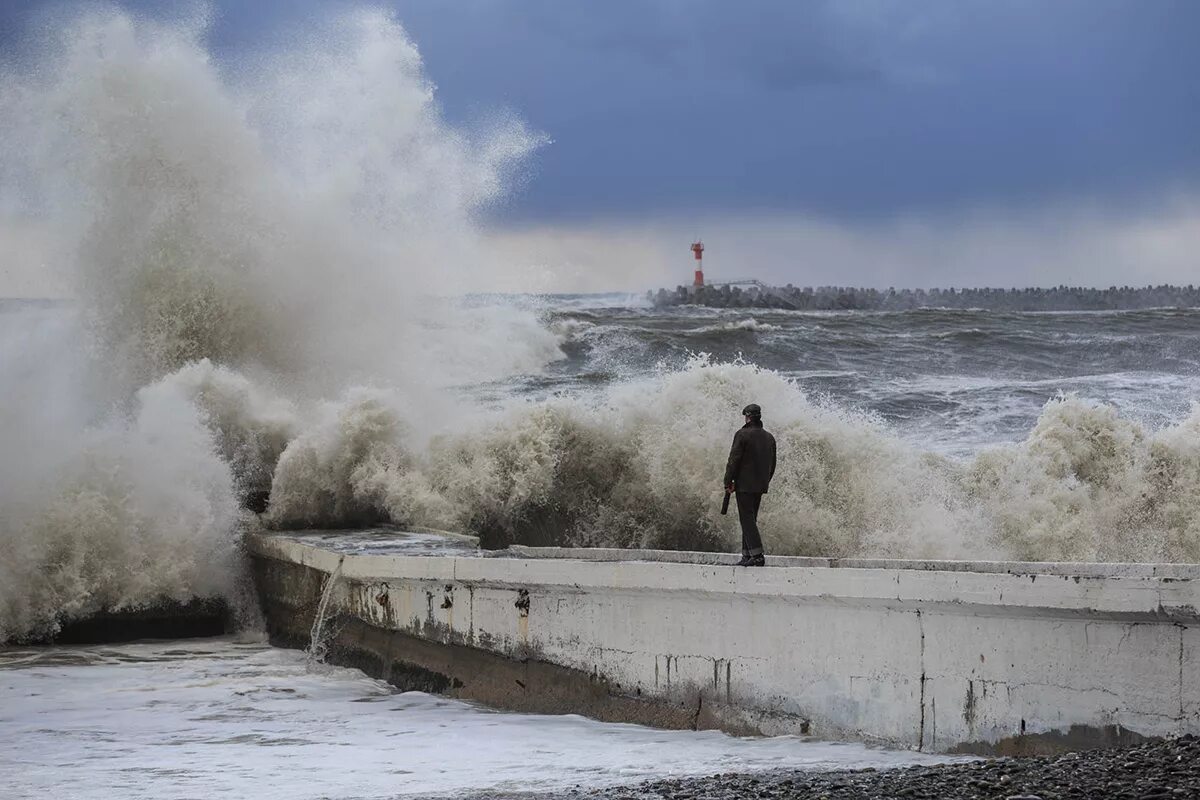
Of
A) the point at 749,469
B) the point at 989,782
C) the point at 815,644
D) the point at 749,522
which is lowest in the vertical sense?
the point at 989,782

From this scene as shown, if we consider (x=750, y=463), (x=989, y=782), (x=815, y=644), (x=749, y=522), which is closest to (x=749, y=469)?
(x=750, y=463)

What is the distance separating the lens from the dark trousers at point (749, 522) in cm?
760

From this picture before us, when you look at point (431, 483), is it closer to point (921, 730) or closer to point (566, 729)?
point (566, 729)

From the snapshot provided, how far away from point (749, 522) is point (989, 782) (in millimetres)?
2748

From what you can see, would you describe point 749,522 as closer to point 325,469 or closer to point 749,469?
point 749,469

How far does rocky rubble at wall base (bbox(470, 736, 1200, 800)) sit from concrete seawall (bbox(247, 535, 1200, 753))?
1.17ft

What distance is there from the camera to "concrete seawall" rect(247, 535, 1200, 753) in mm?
5777

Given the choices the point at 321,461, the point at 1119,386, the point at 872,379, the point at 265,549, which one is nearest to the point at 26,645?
the point at 265,549

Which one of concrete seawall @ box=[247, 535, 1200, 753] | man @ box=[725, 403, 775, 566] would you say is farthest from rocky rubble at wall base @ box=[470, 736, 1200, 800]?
man @ box=[725, 403, 775, 566]

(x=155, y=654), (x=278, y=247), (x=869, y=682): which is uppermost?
(x=278, y=247)

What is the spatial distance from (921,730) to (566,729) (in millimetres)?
1989

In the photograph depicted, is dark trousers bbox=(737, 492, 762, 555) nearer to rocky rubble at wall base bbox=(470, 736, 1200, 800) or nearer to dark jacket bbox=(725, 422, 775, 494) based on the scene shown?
dark jacket bbox=(725, 422, 775, 494)

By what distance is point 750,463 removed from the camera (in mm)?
7785

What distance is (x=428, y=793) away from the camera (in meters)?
5.97
